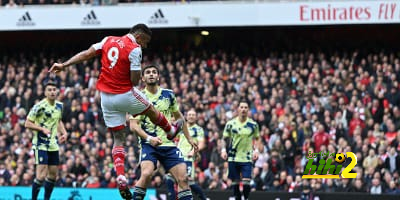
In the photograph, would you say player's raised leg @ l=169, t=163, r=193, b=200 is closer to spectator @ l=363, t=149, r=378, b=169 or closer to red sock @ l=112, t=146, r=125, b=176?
red sock @ l=112, t=146, r=125, b=176

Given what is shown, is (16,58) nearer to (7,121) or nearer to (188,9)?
(7,121)

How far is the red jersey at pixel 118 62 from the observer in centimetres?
1193

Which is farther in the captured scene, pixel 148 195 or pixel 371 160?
pixel 371 160

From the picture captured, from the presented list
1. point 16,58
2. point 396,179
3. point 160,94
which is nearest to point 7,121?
point 16,58

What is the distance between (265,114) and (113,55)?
41.2 feet

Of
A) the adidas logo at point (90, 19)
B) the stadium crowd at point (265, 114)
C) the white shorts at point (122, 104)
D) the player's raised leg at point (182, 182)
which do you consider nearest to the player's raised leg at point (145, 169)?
the player's raised leg at point (182, 182)

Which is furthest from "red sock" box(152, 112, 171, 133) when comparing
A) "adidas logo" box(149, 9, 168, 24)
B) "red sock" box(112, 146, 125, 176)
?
"adidas logo" box(149, 9, 168, 24)

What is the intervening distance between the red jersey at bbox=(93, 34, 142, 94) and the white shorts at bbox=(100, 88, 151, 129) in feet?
0.26

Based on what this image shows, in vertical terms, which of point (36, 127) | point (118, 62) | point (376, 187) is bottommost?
point (376, 187)

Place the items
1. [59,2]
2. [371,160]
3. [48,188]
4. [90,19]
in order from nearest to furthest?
[48,188], [371,160], [90,19], [59,2]

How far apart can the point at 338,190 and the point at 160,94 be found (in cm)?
800

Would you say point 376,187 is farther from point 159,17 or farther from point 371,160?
point 159,17

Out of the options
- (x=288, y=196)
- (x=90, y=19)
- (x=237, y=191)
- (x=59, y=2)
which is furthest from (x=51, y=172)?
(x=59, y=2)

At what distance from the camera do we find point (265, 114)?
2414 cm
